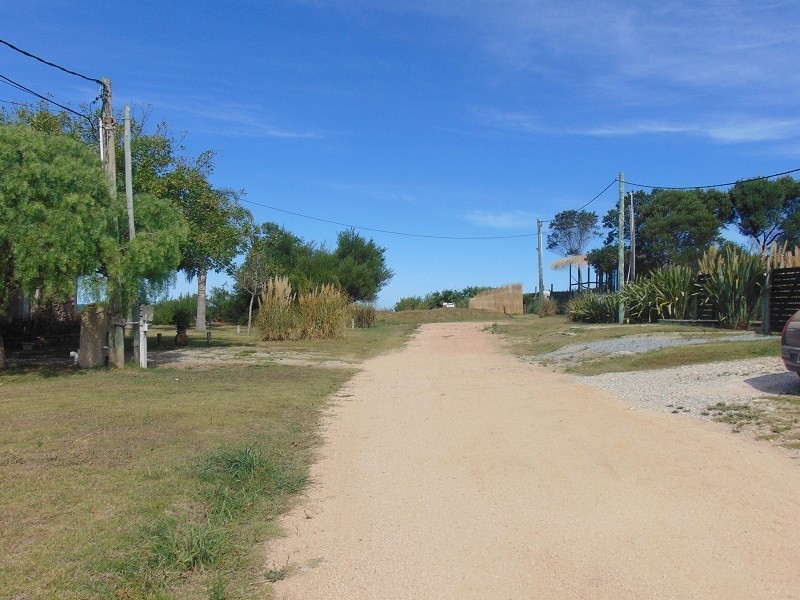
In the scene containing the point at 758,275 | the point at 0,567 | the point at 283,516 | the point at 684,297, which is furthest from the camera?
the point at 684,297

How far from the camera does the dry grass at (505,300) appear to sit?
59.8 meters

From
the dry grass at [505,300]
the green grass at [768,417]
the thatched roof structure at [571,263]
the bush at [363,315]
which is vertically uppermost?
the thatched roof structure at [571,263]

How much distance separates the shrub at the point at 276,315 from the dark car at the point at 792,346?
19.9 m

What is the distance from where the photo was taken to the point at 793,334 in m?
9.76

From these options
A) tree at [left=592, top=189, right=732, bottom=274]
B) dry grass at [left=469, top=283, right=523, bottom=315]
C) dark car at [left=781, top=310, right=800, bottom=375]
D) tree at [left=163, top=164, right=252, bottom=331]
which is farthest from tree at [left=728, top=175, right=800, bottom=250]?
dark car at [left=781, top=310, right=800, bottom=375]

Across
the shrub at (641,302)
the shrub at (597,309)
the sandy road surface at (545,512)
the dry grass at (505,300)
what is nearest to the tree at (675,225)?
the dry grass at (505,300)

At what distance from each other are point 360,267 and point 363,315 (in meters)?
5.55

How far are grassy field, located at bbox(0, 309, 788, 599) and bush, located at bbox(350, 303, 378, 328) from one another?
27635 millimetres

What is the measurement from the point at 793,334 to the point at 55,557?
9304 mm

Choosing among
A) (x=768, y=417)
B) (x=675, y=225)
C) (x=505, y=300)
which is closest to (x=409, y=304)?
(x=505, y=300)

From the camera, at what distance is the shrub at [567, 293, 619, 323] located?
104ft

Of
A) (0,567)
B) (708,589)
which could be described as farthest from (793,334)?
(0,567)

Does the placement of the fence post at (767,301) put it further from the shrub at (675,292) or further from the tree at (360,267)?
the tree at (360,267)

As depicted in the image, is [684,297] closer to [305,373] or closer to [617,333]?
[617,333]
